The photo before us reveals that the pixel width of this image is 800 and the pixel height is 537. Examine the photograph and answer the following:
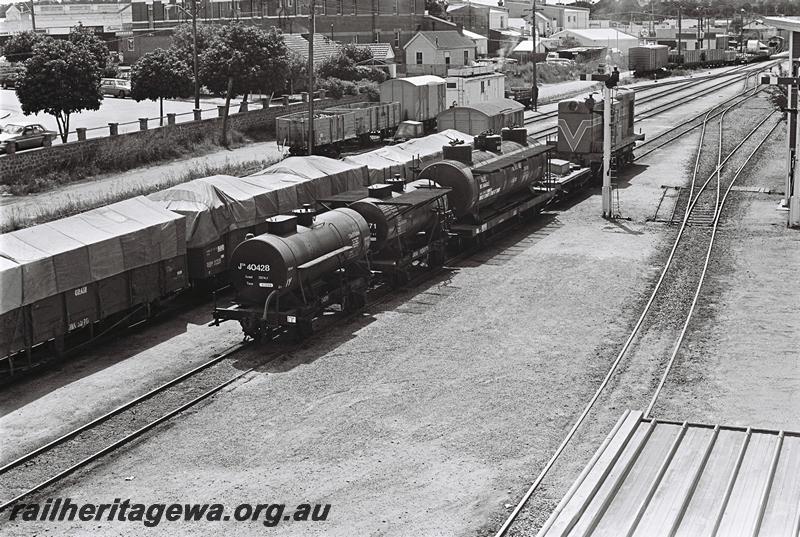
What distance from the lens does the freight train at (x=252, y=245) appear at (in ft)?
70.6

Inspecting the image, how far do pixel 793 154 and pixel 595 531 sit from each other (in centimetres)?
2929

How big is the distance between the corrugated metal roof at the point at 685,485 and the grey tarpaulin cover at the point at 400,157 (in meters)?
22.0

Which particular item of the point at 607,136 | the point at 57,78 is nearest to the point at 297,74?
the point at 57,78

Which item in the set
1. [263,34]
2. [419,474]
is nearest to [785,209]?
[419,474]

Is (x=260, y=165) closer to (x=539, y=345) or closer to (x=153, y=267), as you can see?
(x=153, y=267)

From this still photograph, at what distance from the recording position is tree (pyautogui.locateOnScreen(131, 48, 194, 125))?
59031 millimetres

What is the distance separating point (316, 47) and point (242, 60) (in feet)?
86.3

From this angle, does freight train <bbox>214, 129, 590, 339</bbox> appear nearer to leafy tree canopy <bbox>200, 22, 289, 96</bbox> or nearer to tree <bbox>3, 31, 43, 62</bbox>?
leafy tree canopy <bbox>200, 22, 289, 96</bbox>

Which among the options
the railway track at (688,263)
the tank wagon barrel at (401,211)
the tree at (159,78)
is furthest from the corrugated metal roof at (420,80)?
the tank wagon barrel at (401,211)

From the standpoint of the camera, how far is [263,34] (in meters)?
62.0

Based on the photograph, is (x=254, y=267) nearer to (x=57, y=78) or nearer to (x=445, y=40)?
(x=57, y=78)

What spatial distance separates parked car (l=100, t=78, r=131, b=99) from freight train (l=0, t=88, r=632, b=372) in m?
46.9

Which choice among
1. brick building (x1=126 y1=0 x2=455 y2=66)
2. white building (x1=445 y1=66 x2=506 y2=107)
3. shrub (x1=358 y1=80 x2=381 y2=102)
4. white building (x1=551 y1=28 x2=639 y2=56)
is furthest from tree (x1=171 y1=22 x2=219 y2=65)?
white building (x1=551 y1=28 x2=639 y2=56)

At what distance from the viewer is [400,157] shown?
37062 millimetres
